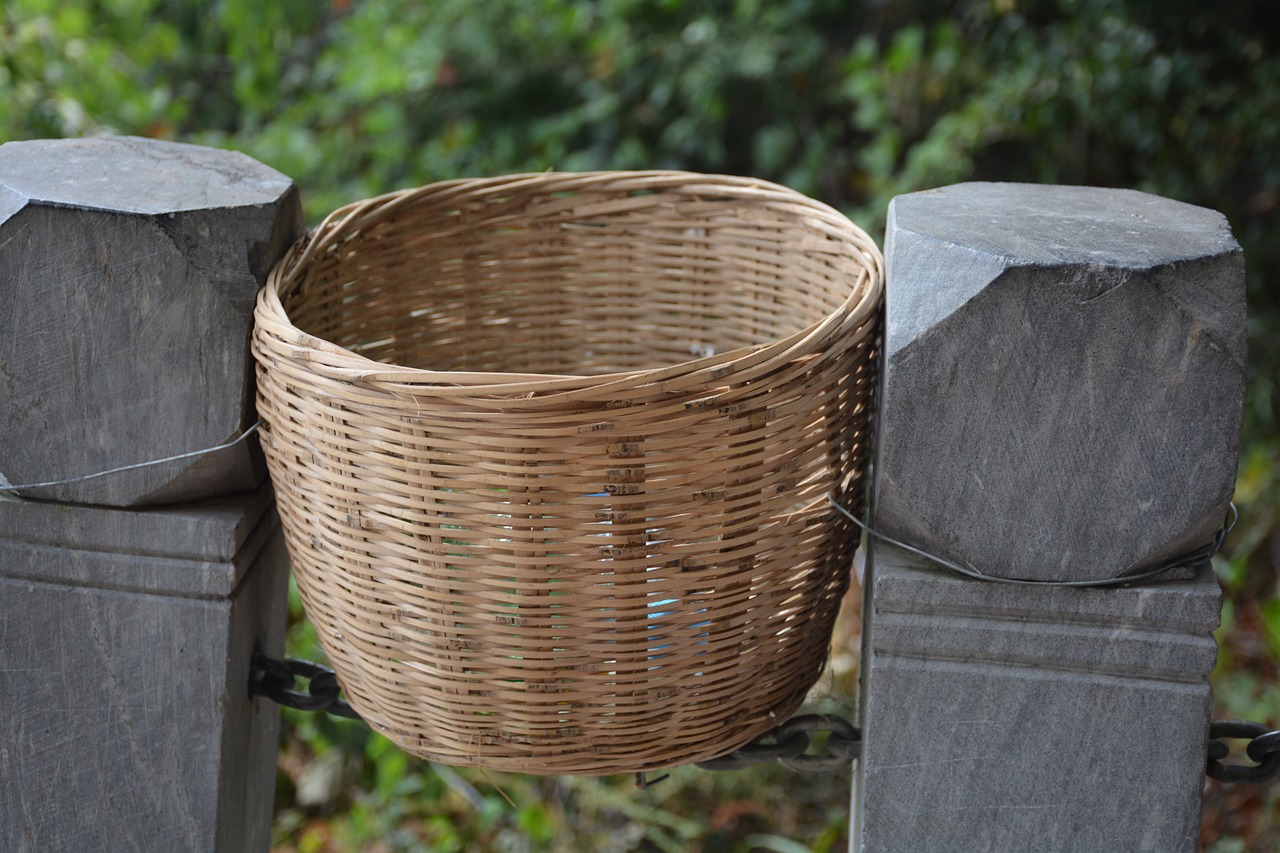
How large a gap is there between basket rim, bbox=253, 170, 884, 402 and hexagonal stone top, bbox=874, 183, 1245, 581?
0.10 meters

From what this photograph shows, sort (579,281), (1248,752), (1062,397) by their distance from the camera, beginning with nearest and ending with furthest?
(1062,397), (1248,752), (579,281)

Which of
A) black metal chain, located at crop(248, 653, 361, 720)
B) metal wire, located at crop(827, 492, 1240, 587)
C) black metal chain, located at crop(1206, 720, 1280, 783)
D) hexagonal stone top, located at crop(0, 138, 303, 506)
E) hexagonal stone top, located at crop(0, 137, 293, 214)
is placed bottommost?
black metal chain, located at crop(248, 653, 361, 720)

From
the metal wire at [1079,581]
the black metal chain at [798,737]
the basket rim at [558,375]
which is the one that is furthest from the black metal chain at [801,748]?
the basket rim at [558,375]

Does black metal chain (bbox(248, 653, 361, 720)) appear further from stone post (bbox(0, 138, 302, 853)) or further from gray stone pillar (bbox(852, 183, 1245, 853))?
gray stone pillar (bbox(852, 183, 1245, 853))

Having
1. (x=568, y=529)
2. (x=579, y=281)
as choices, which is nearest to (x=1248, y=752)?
(x=568, y=529)

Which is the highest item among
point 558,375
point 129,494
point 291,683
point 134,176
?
point 134,176

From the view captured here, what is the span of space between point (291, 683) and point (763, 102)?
2.48m

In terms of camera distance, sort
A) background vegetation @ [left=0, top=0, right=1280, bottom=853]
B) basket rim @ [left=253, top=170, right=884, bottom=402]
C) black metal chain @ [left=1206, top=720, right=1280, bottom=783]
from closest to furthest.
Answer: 1. basket rim @ [left=253, top=170, right=884, bottom=402]
2. black metal chain @ [left=1206, top=720, right=1280, bottom=783]
3. background vegetation @ [left=0, top=0, right=1280, bottom=853]

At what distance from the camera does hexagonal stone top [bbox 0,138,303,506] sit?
Result: 1092mm

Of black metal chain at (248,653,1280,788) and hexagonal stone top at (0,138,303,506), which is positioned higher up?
hexagonal stone top at (0,138,303,506)

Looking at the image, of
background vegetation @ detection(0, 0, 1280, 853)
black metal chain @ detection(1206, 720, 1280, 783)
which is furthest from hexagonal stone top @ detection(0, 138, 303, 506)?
background vegetation @ detection(0, 0, 1280, 853)

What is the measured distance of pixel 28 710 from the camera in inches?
48.0

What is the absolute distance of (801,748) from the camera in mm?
1202

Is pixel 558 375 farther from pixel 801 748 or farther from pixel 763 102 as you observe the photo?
pixel 763 102
